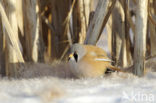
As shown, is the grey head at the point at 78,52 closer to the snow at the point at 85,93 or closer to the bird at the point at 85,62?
the bird at the point at 85,62

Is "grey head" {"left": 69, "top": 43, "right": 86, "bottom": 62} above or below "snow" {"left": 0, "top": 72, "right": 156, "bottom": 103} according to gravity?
above

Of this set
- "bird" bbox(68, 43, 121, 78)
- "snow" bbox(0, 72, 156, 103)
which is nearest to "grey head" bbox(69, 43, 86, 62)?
"bird" bbox(68, 43, 121, 78)

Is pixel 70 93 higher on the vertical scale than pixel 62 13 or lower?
lower

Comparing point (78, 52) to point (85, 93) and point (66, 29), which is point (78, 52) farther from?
point (66, 29)

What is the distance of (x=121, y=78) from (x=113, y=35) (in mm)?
725

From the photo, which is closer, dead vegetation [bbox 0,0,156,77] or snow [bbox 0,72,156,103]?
snow [bbox 0,72,156,103]

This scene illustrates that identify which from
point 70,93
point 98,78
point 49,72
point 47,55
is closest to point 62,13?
point 47,55

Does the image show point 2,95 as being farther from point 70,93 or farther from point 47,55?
point 47,55

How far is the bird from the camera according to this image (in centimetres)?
159

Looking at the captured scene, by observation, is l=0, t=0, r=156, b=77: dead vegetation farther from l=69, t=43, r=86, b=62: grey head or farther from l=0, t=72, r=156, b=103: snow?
l=0, t=72, r=156, b=103: snow

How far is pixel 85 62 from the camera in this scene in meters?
1.60

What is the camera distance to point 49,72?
177 cm

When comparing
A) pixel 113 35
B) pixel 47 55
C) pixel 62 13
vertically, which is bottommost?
pixel 47 55

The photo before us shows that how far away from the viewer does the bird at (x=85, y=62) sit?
5.23 feet
